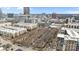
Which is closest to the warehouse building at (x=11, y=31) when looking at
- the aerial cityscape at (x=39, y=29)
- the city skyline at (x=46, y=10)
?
the aerial cityscape at (x=39, y=29)

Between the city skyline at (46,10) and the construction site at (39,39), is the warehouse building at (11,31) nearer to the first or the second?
the construction site at (39,39)

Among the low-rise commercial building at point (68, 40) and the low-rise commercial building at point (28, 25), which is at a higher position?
the low-rise commercial building at point (28, 25)

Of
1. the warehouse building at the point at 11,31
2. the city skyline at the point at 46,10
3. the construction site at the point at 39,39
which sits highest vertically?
the city skyline at the point at 46,10

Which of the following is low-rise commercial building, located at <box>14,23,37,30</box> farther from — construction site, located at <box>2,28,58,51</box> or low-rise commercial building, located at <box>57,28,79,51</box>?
low-rise commercial building, located at <box>57,28,79,51</box>

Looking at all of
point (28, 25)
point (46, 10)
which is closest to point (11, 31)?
point (28, 25)

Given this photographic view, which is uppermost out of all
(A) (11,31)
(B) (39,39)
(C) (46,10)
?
(C) (46,10)

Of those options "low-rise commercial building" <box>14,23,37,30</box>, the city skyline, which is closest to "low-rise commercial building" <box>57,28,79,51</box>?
the city skyline

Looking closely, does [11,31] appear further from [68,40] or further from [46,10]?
[68,40]
